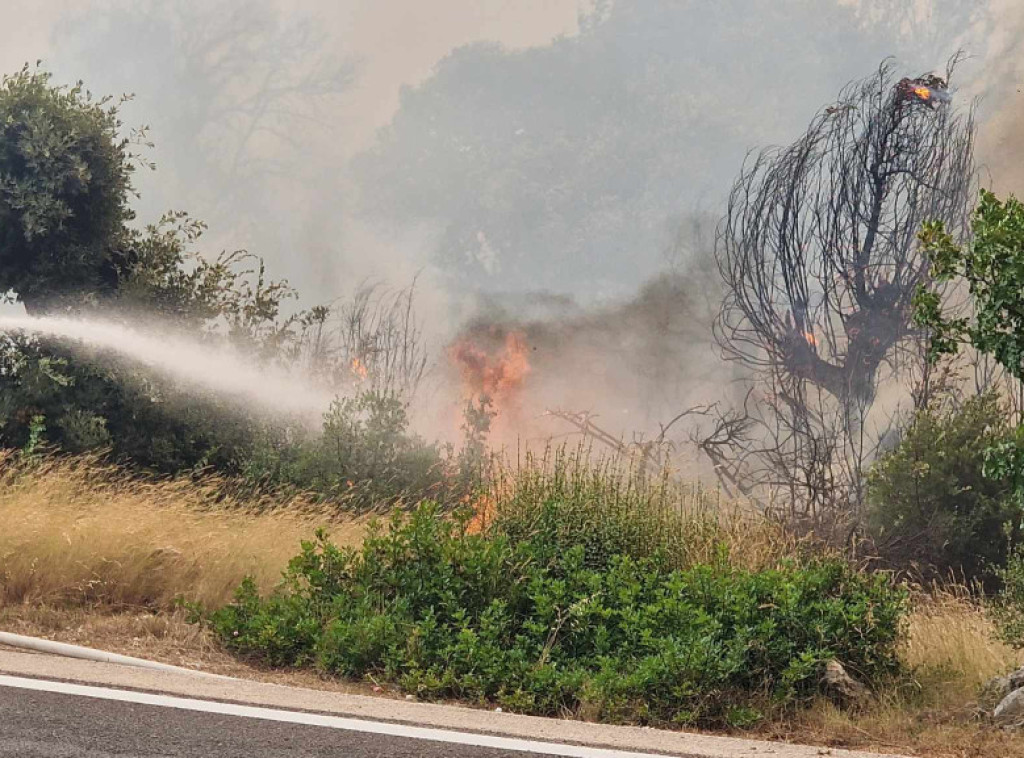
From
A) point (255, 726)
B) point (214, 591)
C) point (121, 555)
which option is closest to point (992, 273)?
point (255, 726)

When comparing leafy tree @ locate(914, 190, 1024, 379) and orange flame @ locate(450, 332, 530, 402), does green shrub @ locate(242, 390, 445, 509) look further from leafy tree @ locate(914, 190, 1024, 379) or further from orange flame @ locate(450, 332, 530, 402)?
leafy tree @ locate(914, 190, 1024, 379)

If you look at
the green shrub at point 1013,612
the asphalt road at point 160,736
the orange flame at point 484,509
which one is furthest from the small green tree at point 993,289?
the orange flame at point 484,509

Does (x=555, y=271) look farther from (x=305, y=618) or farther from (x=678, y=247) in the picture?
(x=305, y=618)

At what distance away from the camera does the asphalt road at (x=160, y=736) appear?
189 inches

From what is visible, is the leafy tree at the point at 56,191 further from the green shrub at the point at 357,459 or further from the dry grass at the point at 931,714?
the dry grass at the point at 931,714

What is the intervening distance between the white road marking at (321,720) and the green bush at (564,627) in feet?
3.46

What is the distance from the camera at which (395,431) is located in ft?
47.9

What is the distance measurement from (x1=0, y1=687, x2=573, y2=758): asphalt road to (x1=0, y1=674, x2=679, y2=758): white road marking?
75 millimetres

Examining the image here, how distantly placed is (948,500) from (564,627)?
21.7ft

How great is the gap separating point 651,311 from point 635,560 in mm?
17548

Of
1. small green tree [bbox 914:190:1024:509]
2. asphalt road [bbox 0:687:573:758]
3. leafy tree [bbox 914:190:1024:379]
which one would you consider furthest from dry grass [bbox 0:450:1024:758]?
leafy tree [bbox 914:190:1024:379]

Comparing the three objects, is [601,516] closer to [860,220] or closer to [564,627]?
[564,627]

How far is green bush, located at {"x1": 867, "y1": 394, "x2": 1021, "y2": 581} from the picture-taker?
39.4 ft

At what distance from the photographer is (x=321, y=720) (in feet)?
18.1
